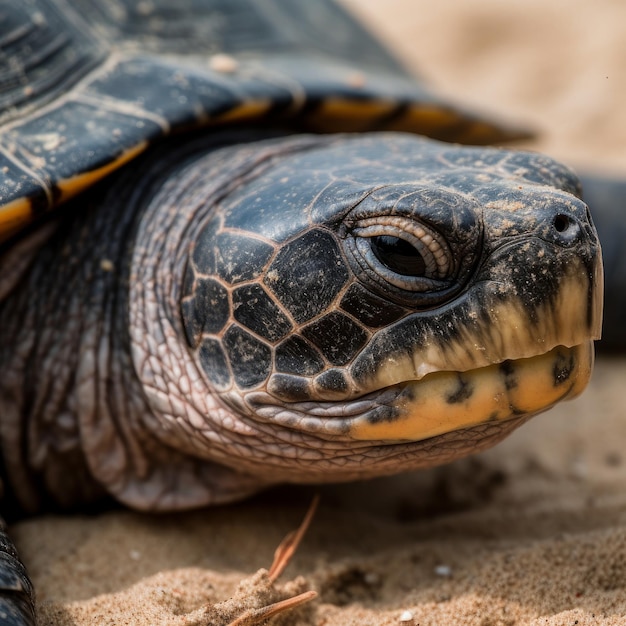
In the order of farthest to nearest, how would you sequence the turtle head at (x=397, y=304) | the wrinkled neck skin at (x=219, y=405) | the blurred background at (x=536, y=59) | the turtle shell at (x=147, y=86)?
the blurred background at (x=536, y=59)
the turtle shell at (x=147, y=86)
the wrinkled neck skin at (x=219, y=405)
the turtle head at (x=397, y=304)

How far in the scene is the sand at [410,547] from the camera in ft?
5.75

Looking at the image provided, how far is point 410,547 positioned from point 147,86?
1.62 m

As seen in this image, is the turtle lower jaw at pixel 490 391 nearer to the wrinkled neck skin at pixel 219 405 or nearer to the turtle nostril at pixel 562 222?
the wrinkled neck skin at pixel 219 405

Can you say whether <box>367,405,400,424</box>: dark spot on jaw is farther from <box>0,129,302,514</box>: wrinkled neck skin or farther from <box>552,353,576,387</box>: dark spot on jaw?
<box>0,129,302,514</box>: wrinkled neck skin

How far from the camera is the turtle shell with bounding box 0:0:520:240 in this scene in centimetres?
209

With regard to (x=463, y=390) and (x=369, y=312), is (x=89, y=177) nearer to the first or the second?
(x=369, y=312)

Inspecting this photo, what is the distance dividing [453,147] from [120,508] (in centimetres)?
150

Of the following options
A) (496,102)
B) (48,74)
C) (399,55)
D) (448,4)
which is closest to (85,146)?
(48,74)

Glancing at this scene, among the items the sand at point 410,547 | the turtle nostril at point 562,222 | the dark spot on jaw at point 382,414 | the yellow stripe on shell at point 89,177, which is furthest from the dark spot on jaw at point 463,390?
the yellow stripe on shell at point 89,177

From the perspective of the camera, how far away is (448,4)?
7391 millimetres

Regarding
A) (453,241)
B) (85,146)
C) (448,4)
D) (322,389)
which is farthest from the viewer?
(448,4)

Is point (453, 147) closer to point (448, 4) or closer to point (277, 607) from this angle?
point (277, 607)

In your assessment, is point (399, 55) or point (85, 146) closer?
point (85, 146)

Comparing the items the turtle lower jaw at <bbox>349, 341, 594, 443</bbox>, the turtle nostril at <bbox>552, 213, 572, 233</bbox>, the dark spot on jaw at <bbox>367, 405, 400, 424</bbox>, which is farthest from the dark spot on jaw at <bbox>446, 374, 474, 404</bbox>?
the turtle nostril at <bbox>552, 213, 572, 233</bbox>
